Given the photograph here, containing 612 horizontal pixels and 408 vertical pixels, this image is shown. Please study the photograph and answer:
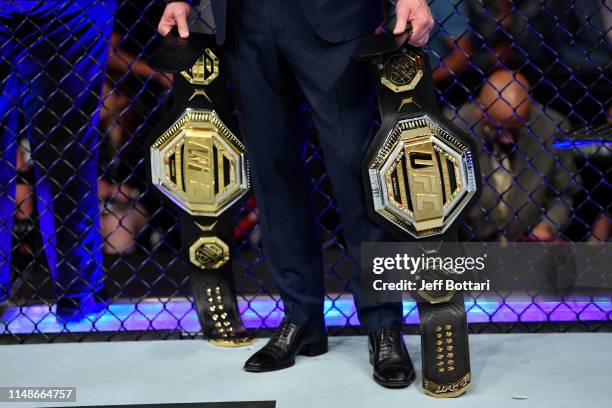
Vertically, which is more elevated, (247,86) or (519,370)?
(247,86)

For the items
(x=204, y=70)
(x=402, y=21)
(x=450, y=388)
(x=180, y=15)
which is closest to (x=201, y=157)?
(x=204, y=70)

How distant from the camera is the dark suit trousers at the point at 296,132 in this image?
150cm

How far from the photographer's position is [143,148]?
2.05m

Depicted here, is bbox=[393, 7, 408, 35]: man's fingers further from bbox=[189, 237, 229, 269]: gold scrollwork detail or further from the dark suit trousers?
bbox=[189, 237, 229, 269]: gold scrollwork detail

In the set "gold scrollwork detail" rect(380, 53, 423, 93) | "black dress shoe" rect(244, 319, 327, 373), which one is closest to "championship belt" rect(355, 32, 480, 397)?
"gold scrollwork detail" rect(380, 53, 423, 93)

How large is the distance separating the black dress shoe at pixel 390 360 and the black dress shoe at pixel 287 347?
0.51 feet

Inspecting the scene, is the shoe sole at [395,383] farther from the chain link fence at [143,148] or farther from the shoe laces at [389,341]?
the chain link fence at [143,148]

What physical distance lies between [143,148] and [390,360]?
95 centimetres

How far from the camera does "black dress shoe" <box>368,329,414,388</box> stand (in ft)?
4.87

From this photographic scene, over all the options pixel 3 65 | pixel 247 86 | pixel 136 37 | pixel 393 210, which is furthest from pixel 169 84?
pixel 393 210

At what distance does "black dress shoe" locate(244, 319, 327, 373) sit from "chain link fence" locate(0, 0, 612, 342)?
24 cm

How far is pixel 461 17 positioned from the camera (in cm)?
206

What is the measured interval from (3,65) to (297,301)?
1.06m

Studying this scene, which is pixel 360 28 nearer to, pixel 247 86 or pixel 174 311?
pixel 247 86
